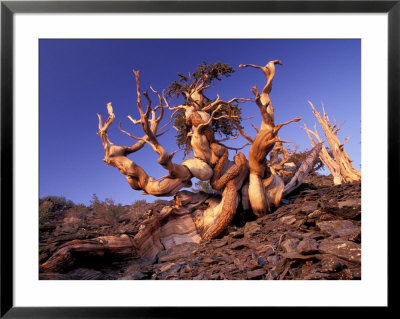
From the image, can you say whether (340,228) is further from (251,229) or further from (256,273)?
(251,229)

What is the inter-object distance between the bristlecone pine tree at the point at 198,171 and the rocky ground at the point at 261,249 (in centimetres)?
19

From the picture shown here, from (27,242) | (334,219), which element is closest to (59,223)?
(27,242)

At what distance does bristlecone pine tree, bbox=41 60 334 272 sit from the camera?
10.9ft

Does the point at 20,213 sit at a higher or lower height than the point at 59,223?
higher

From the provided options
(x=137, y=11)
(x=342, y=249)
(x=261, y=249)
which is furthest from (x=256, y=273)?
(x=137, y=11)

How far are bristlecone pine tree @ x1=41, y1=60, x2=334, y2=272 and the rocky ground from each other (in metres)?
0.19

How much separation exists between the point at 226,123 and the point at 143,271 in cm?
281

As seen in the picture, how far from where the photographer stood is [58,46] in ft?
8.09

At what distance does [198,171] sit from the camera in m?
3.75

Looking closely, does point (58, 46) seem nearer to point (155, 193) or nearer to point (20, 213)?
point (20, 213)

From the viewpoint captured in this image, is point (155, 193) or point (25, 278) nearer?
point (25, 278)

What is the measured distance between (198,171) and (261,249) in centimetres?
140

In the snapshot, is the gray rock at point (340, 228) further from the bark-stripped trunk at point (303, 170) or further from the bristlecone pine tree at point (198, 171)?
the bark-stripped trunk at point (303, 170)

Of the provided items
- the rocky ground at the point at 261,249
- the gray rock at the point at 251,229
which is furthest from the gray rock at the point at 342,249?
the gray rock at the point at 251,229
